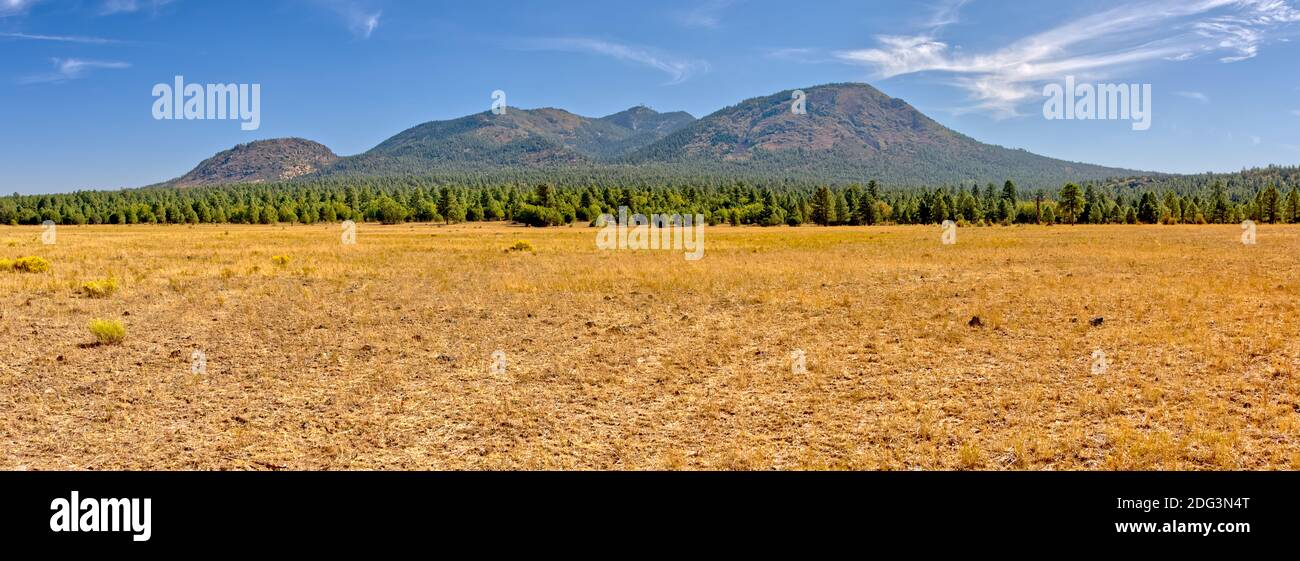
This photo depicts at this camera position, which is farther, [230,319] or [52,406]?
[230,319]

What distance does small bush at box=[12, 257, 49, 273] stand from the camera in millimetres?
28252

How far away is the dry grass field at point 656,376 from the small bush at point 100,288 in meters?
0.26

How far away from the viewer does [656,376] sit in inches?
450

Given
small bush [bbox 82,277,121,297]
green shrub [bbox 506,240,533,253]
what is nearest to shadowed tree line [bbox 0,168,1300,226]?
green shrub [bbox 506,240,533,253]

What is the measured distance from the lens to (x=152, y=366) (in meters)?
12.1

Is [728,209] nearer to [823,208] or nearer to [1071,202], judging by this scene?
[823,208]

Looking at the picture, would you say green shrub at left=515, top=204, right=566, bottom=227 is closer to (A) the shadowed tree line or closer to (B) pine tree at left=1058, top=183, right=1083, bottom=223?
(A) the shadowed tree line

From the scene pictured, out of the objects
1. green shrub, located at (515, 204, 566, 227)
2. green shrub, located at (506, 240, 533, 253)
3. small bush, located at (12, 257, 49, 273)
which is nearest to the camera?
small bush, located at (12, 257, 49, 273)

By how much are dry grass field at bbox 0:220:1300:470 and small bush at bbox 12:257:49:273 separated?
537 centimetres

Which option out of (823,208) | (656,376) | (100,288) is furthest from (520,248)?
(823,208)

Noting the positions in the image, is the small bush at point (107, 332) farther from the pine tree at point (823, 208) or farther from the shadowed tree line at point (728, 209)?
the pine tree at point (823, 208)

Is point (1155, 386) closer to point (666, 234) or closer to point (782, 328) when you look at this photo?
point (782, 328)
